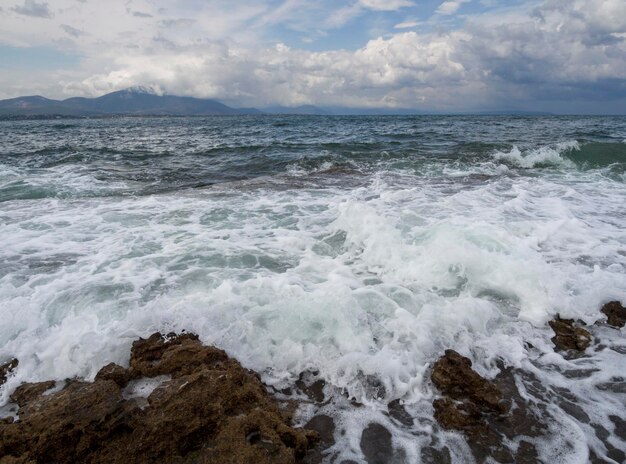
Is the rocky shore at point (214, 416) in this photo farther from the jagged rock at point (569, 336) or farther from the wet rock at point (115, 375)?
the jagged rock at point (569, 336)

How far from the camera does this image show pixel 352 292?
534 cm

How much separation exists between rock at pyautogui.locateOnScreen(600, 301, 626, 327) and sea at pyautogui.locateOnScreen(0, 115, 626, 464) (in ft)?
0.47

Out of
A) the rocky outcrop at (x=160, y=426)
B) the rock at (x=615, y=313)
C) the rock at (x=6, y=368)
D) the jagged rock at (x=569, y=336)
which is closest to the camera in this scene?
the rocky outcrop at (x=160, y=426)

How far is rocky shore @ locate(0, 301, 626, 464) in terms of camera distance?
2.75 metres

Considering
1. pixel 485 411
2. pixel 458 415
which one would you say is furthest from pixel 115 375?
pixel 485 411

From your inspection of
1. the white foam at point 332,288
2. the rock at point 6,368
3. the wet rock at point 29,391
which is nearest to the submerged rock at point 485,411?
the white foam at point 332,288

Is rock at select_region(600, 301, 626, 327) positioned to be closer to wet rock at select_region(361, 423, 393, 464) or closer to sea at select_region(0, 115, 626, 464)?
sea at select_region(0, 115, 626, 464)

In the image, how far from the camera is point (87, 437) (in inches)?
109

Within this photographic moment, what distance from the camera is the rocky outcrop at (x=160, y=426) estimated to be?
272 cm

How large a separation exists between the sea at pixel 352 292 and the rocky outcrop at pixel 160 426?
460 mm

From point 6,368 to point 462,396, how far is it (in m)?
4.56

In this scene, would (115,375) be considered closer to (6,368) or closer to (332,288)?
(6,368)

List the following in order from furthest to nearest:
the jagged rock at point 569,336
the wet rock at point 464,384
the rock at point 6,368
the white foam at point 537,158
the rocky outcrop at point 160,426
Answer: the white foam at point 537,158
the jagged rock at point 569,336
the rock at point 6,368
the wet rock at point 464,384
the rocky outcrop at point 160,426

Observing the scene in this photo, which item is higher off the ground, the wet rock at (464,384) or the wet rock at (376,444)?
the wet rock at (464,384)
